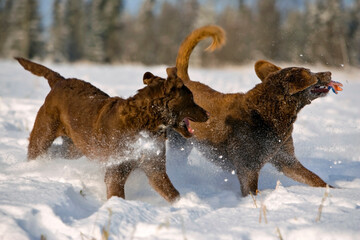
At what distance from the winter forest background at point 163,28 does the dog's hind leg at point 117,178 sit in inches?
1136

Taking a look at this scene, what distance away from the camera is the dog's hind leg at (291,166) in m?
4.54

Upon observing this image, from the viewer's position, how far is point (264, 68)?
512 cm

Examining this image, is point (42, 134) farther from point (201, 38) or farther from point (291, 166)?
point (291, 166)

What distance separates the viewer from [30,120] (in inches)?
279

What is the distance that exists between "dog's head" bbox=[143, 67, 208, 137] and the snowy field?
2.39 ft

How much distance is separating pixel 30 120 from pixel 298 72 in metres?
4.84

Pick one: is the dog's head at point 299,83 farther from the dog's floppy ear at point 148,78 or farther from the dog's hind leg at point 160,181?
the dog's hind leg at point 160,181

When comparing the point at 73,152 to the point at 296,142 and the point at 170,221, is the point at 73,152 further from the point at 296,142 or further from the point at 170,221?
the point at 296,142

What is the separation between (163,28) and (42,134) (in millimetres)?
45695

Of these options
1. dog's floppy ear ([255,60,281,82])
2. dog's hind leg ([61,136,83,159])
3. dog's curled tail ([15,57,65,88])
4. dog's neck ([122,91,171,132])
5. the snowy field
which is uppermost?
dog's floppy ear ([255,60,281,82])

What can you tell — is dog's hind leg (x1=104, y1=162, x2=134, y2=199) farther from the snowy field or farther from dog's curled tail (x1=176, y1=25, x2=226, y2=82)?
dog's curled tail (x1=176, y1=25, x2=226, y2=82)

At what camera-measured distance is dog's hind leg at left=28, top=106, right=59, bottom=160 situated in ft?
14.8

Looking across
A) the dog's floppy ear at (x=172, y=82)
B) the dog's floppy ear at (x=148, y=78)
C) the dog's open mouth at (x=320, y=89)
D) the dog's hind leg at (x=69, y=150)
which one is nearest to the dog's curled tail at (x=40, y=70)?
the dog's hind leg at (x=69, y=150)

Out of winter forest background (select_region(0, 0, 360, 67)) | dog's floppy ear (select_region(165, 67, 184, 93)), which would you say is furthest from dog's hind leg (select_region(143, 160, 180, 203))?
winter forest background (select_region(0, 0, 360, 67))
